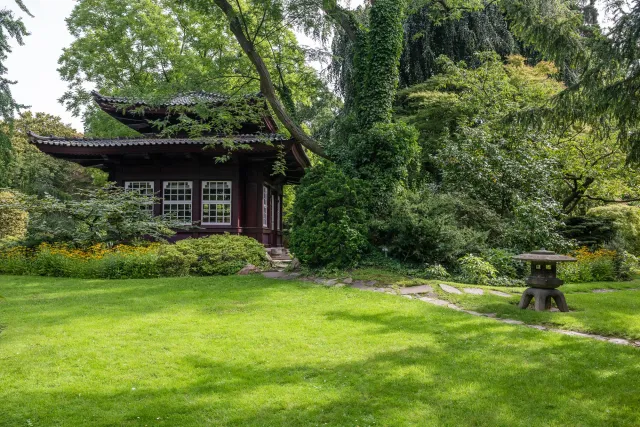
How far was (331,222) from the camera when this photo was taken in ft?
36.8

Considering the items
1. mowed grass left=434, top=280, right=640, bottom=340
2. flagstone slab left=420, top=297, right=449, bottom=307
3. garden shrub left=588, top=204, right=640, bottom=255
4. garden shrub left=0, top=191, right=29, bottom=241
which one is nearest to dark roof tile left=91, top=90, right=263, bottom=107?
garden shrub left=0, top=191, right=29, bottom=241

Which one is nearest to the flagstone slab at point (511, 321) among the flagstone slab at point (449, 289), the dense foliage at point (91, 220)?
the flagstone slab at point (449, 289)

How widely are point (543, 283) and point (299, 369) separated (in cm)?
470

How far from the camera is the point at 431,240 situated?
11.0m

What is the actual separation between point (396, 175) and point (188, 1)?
754 cm

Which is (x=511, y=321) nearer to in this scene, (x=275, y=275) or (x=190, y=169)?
(x=275, y=275)

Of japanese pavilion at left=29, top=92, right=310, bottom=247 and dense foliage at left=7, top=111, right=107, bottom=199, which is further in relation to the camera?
dense foliage at left=7, top=111, right=107, bottom=199

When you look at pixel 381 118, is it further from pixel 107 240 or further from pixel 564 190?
pixel 107 240

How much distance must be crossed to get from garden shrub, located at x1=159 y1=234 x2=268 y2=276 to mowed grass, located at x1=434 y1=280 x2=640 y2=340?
5.29 m

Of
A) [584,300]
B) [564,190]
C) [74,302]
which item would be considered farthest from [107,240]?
[564,190]

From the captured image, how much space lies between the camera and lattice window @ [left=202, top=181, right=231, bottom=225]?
15.5 metres

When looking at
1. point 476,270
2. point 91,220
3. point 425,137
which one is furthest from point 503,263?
point 91,220

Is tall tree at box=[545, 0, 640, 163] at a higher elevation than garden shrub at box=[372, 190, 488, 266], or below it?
higher

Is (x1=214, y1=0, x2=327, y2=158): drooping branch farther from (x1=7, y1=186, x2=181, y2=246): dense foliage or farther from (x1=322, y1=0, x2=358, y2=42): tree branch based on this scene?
(x1=7, y1=186, x2=181, y2=246): dense foliage
